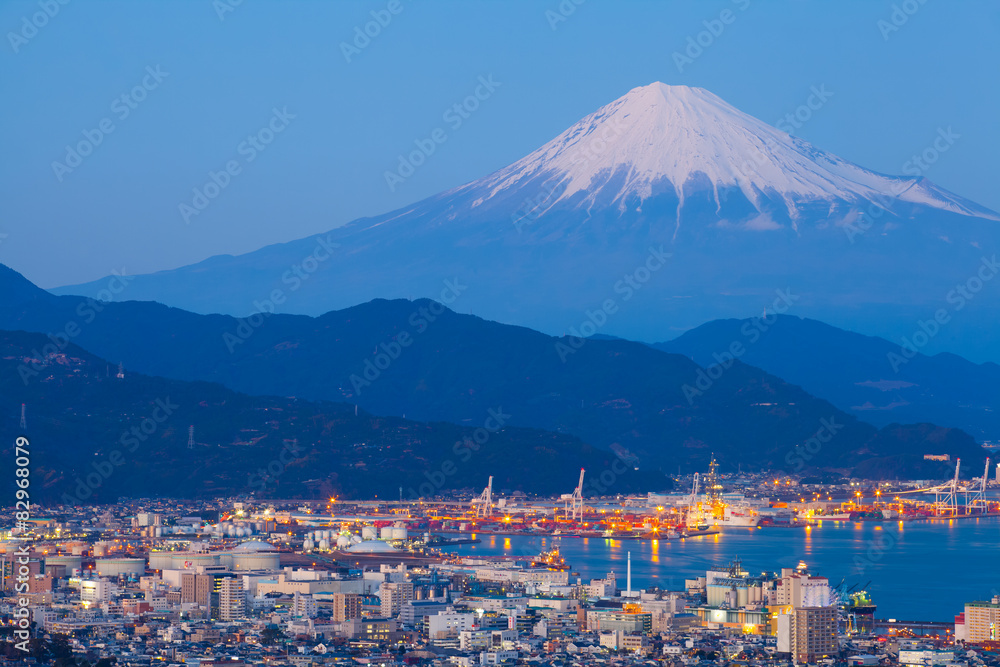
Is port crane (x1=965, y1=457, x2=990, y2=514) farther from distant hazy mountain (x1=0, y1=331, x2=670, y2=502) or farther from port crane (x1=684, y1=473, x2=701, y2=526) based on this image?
distant hazy mountain (x1=0, y1=331, x2=670, y2=502)

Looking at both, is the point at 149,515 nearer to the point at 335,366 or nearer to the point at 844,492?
the point at 844,492

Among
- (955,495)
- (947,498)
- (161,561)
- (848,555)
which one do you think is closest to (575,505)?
(955,495)

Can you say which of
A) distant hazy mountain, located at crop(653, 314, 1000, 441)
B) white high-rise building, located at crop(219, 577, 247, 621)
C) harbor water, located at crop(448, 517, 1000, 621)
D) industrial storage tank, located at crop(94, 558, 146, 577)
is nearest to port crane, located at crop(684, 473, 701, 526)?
harbor water, located at crop(448, 517, 1000, 621)

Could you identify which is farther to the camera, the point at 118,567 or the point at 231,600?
the point at 118,567

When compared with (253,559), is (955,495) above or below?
above

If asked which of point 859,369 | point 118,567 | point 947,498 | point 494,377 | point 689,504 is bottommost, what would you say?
point 118,567

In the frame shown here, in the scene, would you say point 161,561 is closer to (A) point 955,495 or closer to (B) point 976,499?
(A) point 955,495

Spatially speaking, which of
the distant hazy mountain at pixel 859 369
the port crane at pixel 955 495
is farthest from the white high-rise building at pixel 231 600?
the distant hazy mountain at pixel 859 369

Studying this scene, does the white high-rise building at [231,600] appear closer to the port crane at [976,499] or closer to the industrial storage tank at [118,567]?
the industrial storage tank at [118,567]
